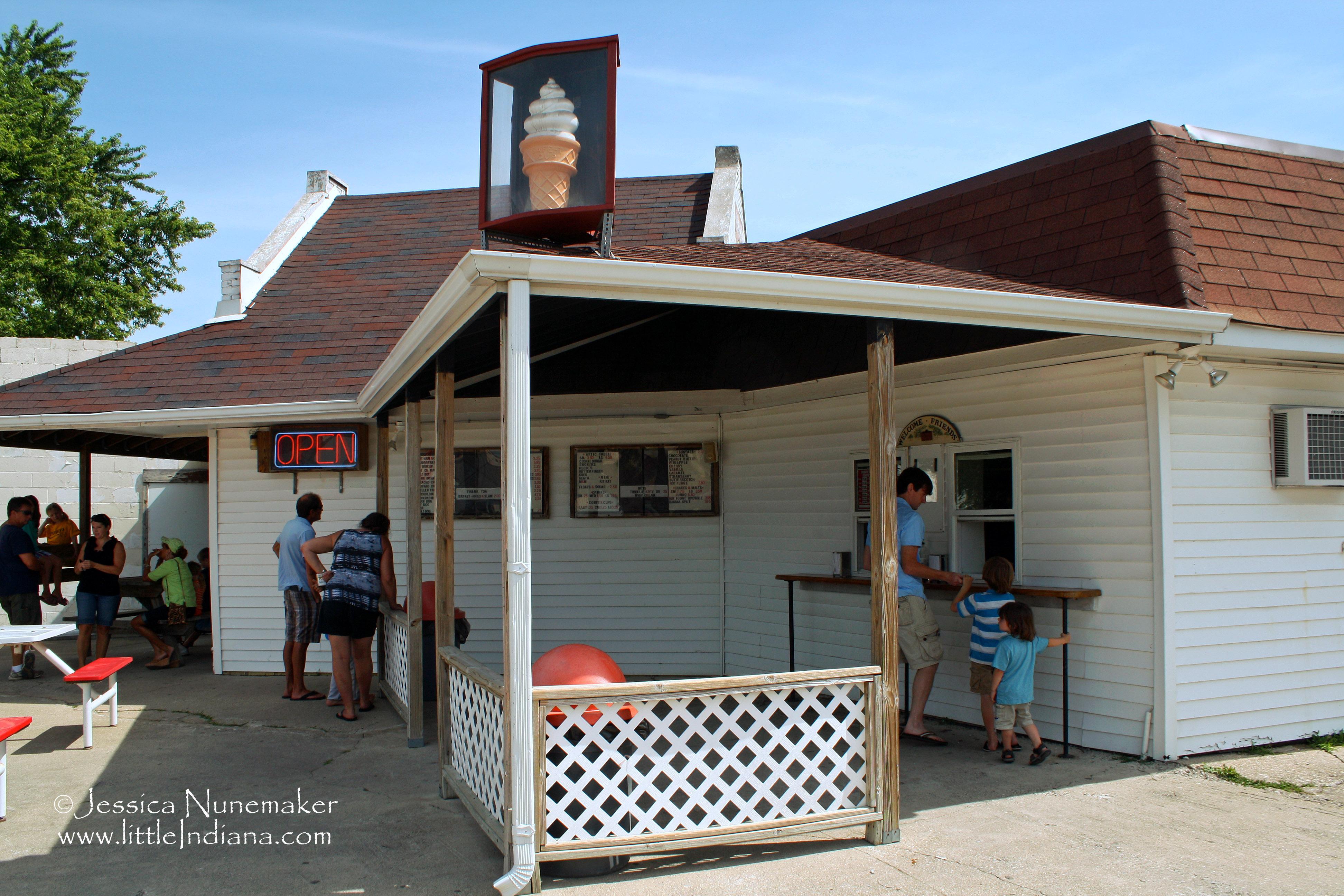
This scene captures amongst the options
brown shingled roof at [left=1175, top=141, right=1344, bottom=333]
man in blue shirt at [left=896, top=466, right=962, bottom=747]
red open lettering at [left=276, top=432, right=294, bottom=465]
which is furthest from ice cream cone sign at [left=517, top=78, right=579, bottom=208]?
red open lettering at [left=276, top=432, right=294, bottom=465]

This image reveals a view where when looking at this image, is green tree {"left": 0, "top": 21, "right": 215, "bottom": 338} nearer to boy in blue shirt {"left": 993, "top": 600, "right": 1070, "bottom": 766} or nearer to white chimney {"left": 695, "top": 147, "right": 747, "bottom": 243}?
white chimney {"left": 695, "top": 147, "right": 747, "bottom": 243}

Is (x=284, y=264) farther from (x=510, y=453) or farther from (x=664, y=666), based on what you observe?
(x=510, y=453)

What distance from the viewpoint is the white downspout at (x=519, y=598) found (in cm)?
379

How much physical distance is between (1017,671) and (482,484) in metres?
5.28

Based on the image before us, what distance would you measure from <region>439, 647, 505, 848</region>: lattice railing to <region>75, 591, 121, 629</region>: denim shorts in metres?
5.27

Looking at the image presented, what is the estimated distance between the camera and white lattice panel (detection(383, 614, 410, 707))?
6.57 m

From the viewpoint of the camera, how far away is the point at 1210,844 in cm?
427

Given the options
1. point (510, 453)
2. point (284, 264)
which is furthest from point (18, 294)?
point (510, 453)

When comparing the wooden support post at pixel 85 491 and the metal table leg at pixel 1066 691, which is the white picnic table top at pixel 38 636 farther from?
the metal table leg at pixel 1066 691

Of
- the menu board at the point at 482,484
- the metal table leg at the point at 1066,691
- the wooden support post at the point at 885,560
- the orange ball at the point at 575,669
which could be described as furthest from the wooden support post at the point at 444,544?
the metal table leg at the point at 1066,691

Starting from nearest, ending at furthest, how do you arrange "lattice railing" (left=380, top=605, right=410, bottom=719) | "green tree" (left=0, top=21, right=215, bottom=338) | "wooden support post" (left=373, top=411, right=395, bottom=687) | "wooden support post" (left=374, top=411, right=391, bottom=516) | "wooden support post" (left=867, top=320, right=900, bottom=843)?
"wooden support post" (left=867, top=320, right=900, bottom=843), "lattice railing" (left=380, top=605, right=410, bottom=719), "wooden support post" (left=373, top=411, right=395, bottom=687), "wooden support post" (left=374, top=411, right=391, bottom=516), "green tree" (left=0, top=21, right=215, bottom=338)

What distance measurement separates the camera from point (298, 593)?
7.55 metres

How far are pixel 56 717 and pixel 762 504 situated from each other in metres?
6.08

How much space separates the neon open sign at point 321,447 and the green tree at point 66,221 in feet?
62.0
